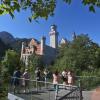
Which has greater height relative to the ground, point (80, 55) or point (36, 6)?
point (80, 55)

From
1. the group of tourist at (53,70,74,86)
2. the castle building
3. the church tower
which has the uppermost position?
the church tower

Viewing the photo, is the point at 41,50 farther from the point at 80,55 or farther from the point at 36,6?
the point at 36,6

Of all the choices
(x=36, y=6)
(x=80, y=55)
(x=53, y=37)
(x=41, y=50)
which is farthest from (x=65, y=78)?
(x=53, y=37)

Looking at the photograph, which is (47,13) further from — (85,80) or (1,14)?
(85,80)

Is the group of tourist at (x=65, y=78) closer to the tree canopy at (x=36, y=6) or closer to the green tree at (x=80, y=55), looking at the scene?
the tree canopy at (x=36, y=6)

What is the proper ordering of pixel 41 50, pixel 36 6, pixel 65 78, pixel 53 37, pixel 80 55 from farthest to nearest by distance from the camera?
pixel 53 37, pixel 41 50, pixel 80 55, pixel 65 78, pixel 36 6

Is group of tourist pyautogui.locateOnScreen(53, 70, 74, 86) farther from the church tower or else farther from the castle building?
the church tower

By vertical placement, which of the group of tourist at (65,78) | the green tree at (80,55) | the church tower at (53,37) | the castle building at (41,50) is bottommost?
the group of tourist at (65,78)

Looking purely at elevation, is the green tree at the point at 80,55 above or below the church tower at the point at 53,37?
below

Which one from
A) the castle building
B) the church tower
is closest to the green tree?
the castle building

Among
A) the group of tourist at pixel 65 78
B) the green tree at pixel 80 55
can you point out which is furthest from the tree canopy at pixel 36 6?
the green tree at pixel 80 55

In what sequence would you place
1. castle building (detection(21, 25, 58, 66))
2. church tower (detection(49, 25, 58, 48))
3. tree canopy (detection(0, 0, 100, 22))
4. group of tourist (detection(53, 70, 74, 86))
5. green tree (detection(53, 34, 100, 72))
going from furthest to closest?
church tower (detection(49, 25, 58, 48)) → castle building (detection(21, 25, 58, 66)) → green tree (detection(53, 34, 100, 72)) → group of tourist (detection(53, 70, 74, 86)) → tree canopy (detection(0, 0, 100, 22))

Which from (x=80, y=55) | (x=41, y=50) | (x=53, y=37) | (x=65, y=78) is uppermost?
(x=53, y=37)

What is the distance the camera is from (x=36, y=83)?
23.9 meters
